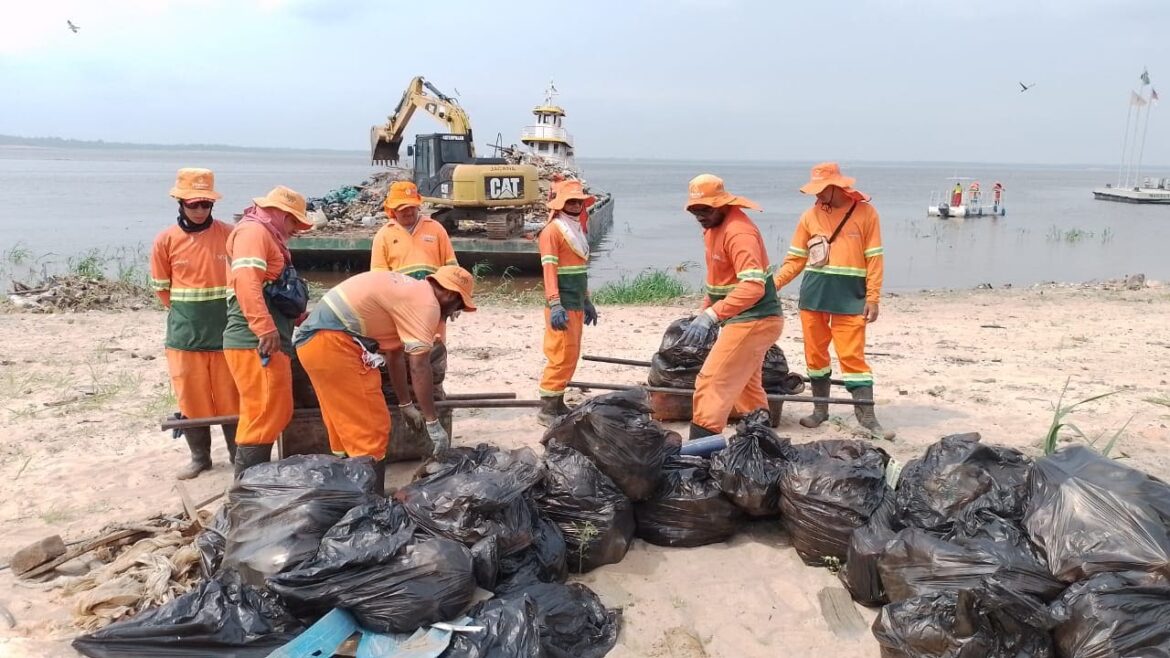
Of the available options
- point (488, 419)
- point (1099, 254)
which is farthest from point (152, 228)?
point (1099, 254)

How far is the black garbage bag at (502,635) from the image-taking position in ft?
8.26

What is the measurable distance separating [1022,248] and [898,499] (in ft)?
67.2

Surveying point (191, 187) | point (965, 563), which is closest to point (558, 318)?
point (191, 187)

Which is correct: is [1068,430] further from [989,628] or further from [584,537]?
[584,537]

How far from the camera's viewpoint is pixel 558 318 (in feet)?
16.1

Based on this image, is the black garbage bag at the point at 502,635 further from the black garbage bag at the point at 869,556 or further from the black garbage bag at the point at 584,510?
the black garbage bag at the point at 869,556

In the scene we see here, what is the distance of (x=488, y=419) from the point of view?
5.46m

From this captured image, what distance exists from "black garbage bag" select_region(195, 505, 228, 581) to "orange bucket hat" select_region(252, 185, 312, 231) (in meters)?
1.56

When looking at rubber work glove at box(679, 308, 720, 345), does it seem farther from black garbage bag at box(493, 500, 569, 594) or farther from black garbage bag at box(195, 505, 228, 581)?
black garbage bag at box(195, 505, 228, 581)

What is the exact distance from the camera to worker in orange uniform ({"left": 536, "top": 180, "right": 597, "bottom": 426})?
199 inches

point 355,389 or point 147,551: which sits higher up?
point 355,389

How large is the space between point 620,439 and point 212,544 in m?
1.68

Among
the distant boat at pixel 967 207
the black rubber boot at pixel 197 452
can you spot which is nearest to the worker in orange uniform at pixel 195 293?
the black rubber boot at pixel 197 452

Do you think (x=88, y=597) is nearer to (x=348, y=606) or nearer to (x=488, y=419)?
(x=348, y=606)
